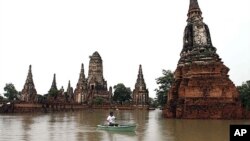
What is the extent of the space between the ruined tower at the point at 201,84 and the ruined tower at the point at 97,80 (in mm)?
50254

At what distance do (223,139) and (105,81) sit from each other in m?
70.6

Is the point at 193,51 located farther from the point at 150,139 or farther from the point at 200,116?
the point at 150,139

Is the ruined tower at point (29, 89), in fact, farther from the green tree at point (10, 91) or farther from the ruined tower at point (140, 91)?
the green tree at point (10, 91)

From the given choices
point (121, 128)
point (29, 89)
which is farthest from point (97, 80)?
point (121, 128)

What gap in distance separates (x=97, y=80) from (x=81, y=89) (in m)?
5.86

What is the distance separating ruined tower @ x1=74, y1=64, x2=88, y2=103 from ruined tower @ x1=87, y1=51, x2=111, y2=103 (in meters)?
1.76

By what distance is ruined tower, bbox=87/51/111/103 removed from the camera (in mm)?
79681

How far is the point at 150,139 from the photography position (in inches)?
566

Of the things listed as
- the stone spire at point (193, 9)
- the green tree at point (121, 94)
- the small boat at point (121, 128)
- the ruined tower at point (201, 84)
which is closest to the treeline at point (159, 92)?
the green tree at point (121, 94)

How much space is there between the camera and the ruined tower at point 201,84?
25.7 m

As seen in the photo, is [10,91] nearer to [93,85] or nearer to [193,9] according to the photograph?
[93,85]

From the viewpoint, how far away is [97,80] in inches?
3231

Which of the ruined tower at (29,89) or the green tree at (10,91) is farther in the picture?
the green tree at (10,91)

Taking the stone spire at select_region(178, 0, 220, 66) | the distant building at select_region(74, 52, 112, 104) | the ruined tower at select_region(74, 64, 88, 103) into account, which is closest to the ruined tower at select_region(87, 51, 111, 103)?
the distant building at select_region(74, 52, 112, 104)
